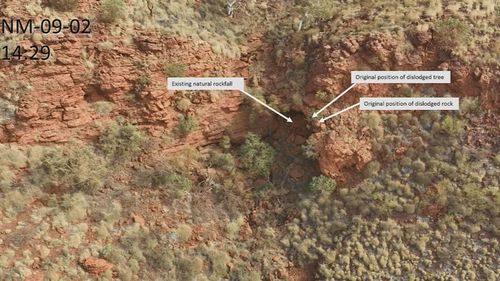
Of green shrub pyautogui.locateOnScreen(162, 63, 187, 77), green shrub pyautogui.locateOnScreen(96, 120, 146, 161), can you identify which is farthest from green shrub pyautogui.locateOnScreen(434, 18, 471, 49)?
green shrub pyautogui.locateOnScreen(96, 120, 146, 161)

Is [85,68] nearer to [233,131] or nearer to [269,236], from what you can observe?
[233,131]

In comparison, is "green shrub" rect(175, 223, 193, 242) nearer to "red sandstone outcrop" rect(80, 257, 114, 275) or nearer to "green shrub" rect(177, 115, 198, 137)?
"red sandstone outcrop" rect(80, 257, 114, 275)

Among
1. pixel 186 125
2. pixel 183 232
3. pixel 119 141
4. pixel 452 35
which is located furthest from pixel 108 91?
pixel 452 35

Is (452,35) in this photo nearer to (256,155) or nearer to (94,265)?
(256,155)

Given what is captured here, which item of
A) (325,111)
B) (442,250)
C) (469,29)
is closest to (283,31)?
(325,111)

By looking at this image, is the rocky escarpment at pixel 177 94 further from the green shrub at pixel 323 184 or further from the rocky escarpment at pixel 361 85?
the green shrub at pixel 323 184

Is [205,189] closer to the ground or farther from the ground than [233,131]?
closer to the ground
